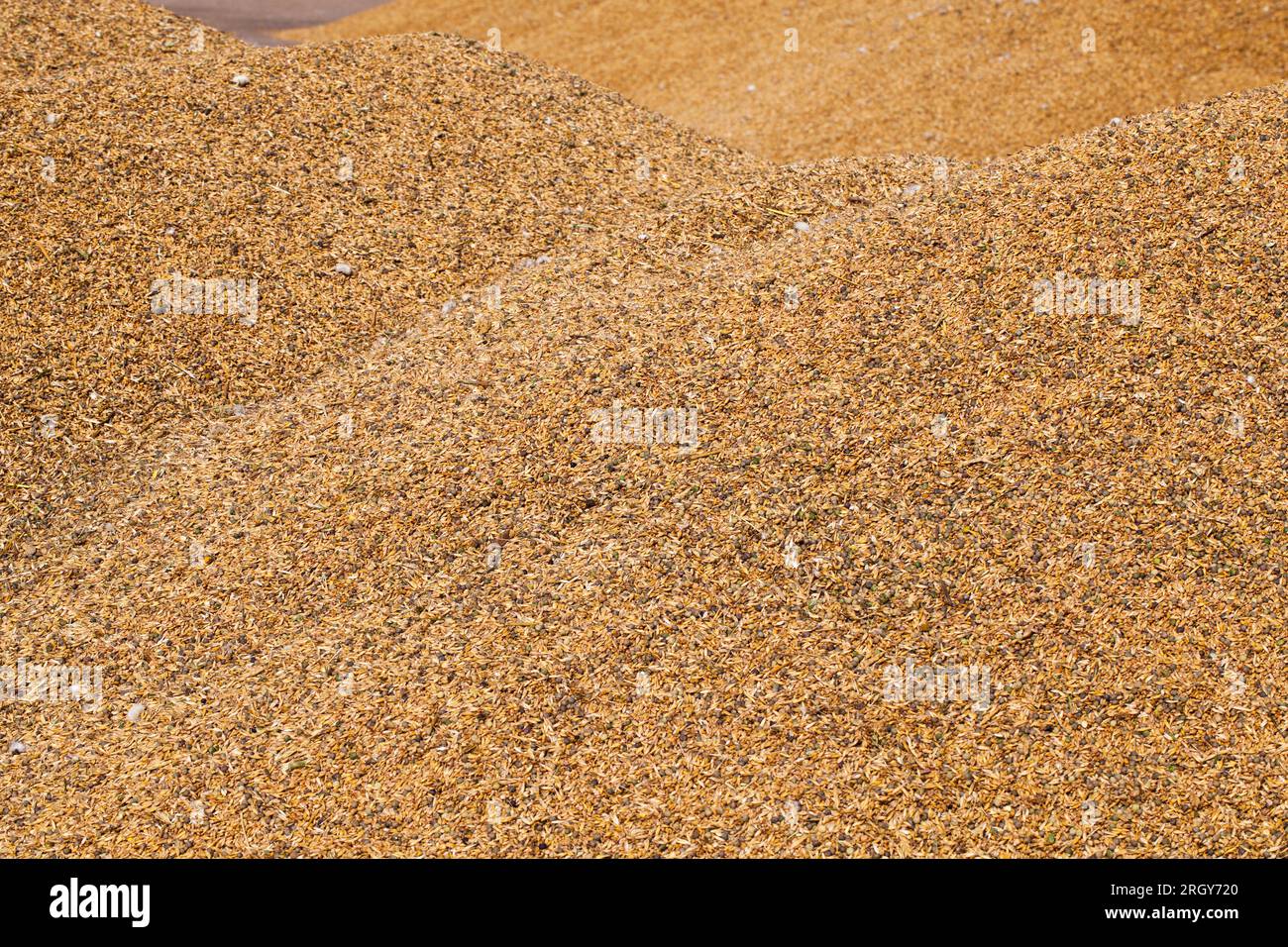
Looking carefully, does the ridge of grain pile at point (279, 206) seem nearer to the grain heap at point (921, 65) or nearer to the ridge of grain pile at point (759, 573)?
the ridge of grain pile at point (759, 573)

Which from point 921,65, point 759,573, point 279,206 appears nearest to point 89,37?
point 279,206

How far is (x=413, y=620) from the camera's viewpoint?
3.97m

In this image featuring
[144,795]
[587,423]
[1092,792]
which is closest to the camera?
[1092,792]

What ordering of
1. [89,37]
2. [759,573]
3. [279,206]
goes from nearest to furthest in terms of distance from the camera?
[759,573]
[279,206]
[89,37]

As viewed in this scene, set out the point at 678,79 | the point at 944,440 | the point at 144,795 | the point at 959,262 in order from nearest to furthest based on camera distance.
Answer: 1. the point at 144,795
2. the point at 944,440
3. the point at 959,262
4. the point at 678,79

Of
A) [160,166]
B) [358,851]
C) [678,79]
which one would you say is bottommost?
[358,851]

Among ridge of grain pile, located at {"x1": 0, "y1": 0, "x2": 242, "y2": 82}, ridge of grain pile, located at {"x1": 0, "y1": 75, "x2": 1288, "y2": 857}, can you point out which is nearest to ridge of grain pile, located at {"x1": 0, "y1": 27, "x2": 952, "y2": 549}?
ridge of grain pile, located at {"x1": 0, "y1": 75, "x2": 1288, "y2": 857}

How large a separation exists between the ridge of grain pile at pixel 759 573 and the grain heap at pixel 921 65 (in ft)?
16.0

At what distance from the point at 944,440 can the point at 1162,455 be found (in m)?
0.84

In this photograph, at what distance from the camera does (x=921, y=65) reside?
1093 centimetres

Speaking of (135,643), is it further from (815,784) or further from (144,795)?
(815,784)

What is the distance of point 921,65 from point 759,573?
8811mm

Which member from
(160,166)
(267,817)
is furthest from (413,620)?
(160,166)

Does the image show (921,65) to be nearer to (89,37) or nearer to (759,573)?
(89,37)
